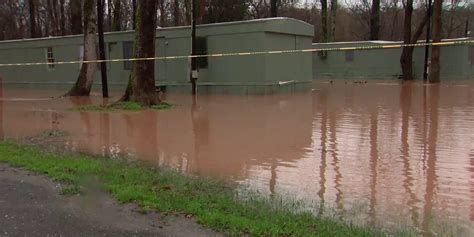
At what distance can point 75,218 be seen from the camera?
5.53 m

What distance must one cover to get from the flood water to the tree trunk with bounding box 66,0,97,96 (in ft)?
17.3

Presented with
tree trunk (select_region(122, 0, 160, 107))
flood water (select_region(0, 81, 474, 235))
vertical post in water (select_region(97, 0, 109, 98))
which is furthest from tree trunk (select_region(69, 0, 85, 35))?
tree trunk (select_region(122, 0, 160, 107))

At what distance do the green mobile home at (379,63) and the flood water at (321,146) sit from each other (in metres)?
15.3

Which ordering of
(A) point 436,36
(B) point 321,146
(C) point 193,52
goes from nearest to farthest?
(B) point 321,146, (C) point 193,52, (A) point 436,36

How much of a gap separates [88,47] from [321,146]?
52.5ft

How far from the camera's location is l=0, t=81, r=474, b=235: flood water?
6.64m

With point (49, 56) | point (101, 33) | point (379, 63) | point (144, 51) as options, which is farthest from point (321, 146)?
point (379, 63)

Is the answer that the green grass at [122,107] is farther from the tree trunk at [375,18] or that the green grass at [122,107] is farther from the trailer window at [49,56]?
the tree trunk at [375,18]

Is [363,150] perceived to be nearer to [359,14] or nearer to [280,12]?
[280,12]

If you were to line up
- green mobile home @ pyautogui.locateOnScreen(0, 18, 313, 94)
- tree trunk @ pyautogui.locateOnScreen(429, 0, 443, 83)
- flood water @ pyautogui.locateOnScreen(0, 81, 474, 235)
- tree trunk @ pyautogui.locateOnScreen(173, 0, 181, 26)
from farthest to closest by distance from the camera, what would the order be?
tree trunk @ pyautogui.locateOnScreen(173, 0, 181, 26) < tree trunk @ pyautogui.locateOnScreen(429, 0, 443, 83) < green mobile home @ pyautogui.locateOnScreen(0, 18, 313, 94) < flood water @ pyautogui.locateOnScreen(0, 81, 474, 235)

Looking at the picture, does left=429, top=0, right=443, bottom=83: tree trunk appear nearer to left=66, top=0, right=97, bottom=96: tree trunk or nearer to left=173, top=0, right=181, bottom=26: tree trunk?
left=66, top=0, right=97, bottom=96: tree trunk

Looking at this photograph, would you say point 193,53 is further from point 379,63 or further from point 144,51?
point 379,63

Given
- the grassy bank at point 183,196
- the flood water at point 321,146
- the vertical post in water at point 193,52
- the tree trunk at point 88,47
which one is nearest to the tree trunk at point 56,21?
the tree trunk at point 88,47

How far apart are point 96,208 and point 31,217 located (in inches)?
26.4
